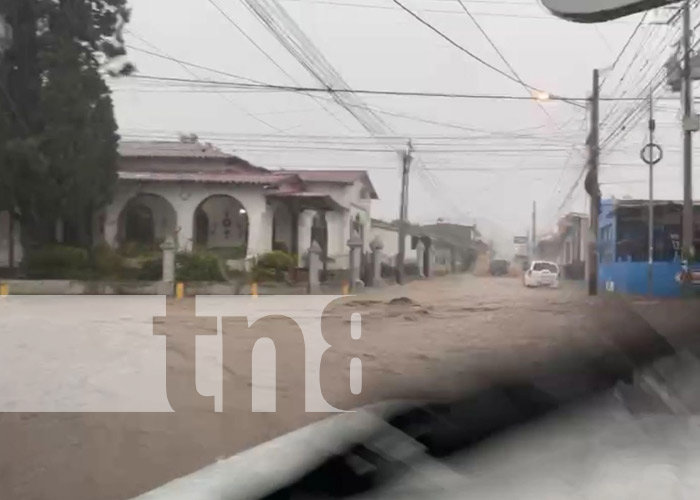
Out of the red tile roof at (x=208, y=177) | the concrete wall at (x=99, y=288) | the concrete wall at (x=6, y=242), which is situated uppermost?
the red tile roof at (x=208, y=177)

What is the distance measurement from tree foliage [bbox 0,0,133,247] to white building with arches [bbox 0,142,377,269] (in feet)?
0.15

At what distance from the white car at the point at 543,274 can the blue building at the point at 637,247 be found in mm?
100

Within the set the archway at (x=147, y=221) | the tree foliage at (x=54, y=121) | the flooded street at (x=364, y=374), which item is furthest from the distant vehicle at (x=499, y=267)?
the tree foliage at (x=54, y=121)

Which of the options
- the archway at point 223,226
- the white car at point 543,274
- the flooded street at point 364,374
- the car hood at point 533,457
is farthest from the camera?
the white car at point 543,274

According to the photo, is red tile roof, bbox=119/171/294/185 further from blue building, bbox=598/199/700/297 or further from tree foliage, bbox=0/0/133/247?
blue building, bbox=598/199/700/297

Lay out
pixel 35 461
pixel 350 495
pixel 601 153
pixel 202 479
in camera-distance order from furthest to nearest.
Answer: pixel 601 153
pixel 35 461
pixel 202 479
pixel 350 495

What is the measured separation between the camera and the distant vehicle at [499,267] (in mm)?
1965

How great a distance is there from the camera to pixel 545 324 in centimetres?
189

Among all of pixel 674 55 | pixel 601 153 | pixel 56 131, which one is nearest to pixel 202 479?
pixel 56 131

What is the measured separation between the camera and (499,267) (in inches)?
77.5

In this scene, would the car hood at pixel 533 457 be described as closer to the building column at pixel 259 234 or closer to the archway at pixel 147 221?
the building column at pixel 259 234

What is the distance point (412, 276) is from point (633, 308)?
0.48m

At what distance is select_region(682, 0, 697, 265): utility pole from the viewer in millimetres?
1856

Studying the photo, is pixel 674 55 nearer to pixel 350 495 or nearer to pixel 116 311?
pixel 350 495
